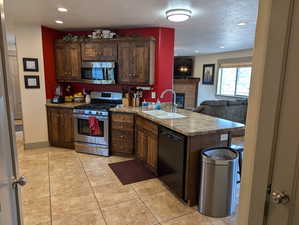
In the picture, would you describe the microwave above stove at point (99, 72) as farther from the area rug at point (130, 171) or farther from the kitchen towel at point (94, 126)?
the area rug at point (130, 171)

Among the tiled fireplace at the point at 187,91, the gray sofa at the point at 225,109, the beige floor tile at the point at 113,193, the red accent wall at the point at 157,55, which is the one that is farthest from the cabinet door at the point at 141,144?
the tiled fireplace at the point at 187,91

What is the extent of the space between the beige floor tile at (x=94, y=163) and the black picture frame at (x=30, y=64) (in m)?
2.21

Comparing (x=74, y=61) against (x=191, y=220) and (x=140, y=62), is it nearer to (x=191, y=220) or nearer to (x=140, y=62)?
(x=140, y=62)

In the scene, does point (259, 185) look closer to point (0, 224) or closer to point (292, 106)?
point (292, 106)

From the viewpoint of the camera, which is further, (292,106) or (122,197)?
(122,197)

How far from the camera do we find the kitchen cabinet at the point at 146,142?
307 cm

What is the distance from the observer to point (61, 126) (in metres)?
4.27

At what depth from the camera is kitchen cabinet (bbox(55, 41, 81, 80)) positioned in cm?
422

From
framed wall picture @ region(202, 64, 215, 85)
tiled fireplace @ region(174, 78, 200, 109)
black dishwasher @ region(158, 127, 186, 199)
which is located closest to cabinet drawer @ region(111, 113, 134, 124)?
black dishwasher @ region(158, 127, 186, 199)

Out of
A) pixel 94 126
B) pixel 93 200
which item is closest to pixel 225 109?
pixel 94 126

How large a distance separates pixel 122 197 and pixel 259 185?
6.85 feet

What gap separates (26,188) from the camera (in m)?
2.80

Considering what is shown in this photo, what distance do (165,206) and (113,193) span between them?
29.8 inches

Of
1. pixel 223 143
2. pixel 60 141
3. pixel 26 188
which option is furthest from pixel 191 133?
pixel 60 141
